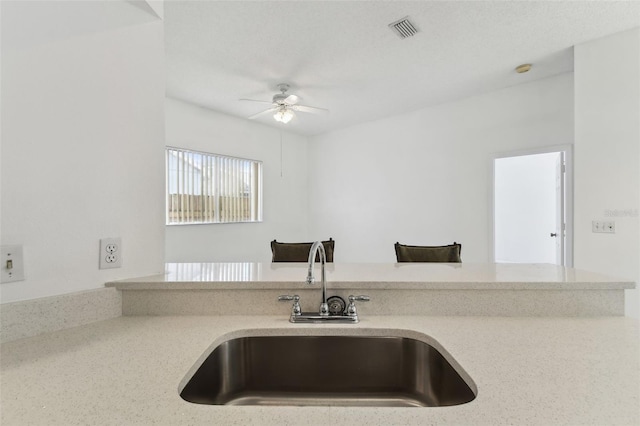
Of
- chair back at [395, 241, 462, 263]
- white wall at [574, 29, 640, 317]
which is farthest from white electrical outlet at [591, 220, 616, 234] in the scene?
chair back at [395, 241, 462, 263]

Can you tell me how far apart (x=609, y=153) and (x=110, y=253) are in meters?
3.43

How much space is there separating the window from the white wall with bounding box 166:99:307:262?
0.10m

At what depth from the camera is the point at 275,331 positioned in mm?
933

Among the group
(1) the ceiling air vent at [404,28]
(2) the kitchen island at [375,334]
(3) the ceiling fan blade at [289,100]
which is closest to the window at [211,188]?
(3) the ceiling fan blade at [289,100]

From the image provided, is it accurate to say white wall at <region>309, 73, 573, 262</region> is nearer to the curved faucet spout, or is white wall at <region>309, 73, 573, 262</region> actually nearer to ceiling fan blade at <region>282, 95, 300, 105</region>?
ceiling fan blade at <region>282, 95, 300, 105</region>

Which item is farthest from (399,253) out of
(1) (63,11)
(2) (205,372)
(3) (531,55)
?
(3) (531,55)

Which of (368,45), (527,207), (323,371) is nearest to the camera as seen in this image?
(323,371)

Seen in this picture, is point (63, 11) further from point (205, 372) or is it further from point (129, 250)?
point (205, 372)

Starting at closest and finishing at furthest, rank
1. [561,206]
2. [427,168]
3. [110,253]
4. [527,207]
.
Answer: [110,253] → [561,206] → [427,168] → [527,207]

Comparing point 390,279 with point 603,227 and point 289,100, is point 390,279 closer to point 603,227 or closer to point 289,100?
point 603,227

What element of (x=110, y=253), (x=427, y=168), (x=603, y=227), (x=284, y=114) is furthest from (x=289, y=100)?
(x=603, y=227)

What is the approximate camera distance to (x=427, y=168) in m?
4.05

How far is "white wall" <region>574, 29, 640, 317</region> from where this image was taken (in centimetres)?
225

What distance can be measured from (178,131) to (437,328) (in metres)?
3.80
